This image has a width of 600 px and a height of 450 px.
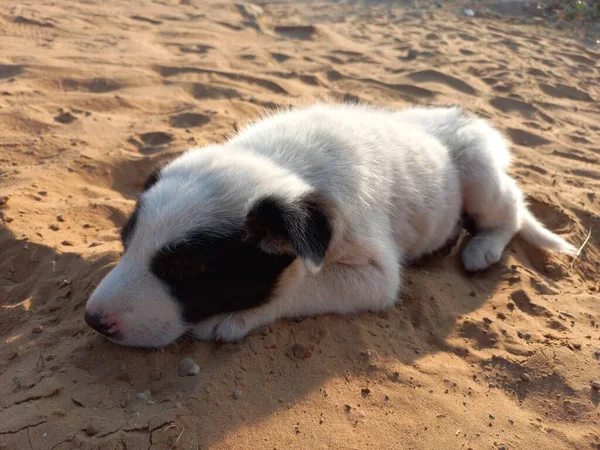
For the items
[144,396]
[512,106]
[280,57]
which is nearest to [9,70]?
[280,57]

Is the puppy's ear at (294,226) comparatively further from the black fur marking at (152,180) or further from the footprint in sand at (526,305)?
the footprint in sand at (526,305)

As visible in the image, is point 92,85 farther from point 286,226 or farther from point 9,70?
point 286,226

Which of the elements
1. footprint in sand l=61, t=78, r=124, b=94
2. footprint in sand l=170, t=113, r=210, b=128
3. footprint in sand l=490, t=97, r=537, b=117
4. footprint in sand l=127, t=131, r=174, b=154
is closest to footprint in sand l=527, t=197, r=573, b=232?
footprint in sand l=490, t=97, r=537, b=117

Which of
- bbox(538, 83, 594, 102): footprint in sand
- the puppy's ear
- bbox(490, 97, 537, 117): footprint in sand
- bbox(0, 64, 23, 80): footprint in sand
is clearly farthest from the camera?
bbox(538, 83, 594, 102): footprint in sand

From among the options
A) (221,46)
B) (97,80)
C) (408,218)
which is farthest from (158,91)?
(408,218)

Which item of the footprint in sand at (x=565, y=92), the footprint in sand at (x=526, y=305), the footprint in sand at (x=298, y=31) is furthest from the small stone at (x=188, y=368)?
the footprint in sand at (x=298, y=31)

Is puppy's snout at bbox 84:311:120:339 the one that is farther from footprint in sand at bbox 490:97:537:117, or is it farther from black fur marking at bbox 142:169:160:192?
footprint in sand at bbox 490:97:537:117

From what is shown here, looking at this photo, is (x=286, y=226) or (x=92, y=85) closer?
(x=286, y=226)
